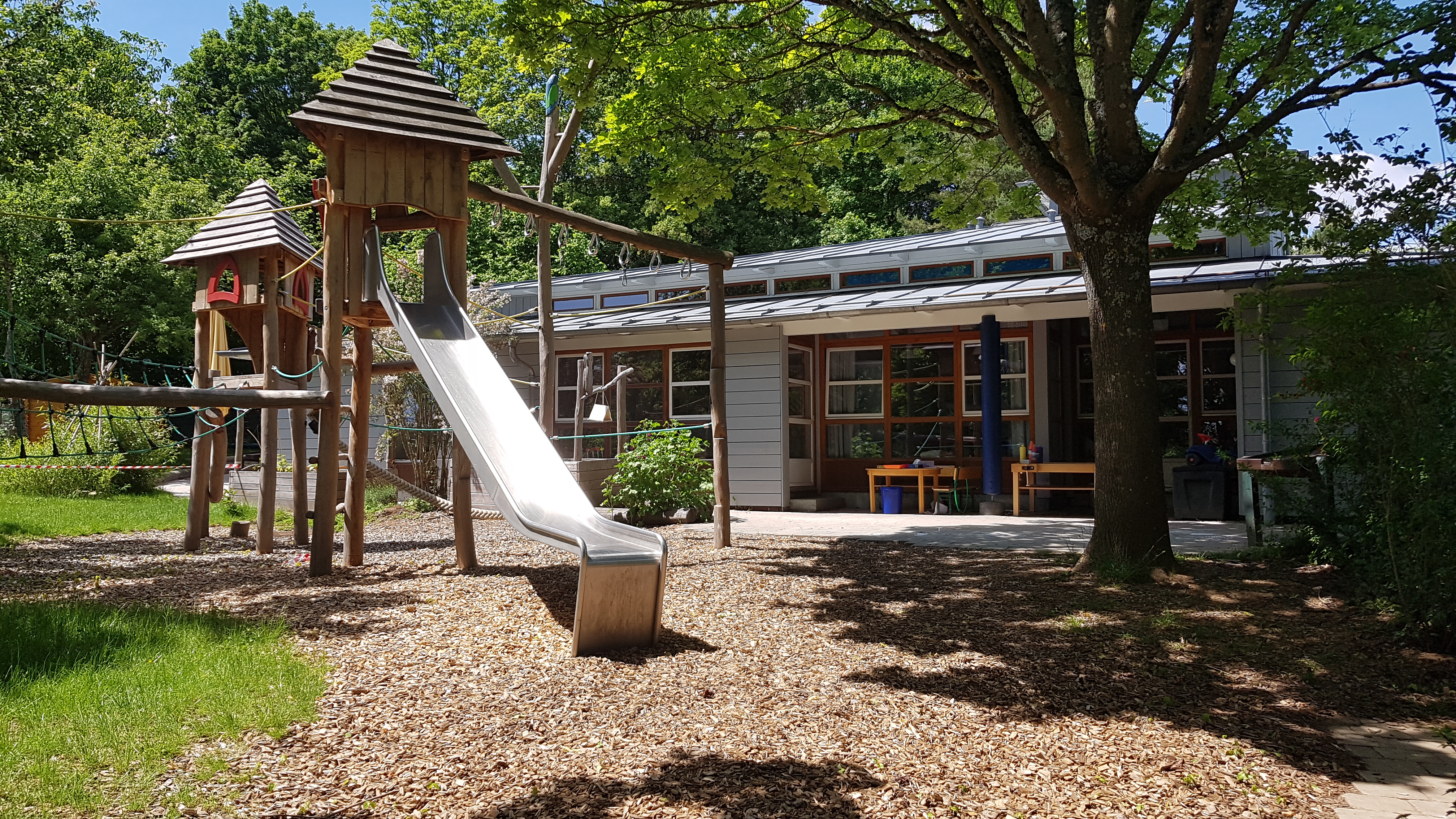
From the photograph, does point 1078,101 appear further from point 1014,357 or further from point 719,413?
point 1014,357

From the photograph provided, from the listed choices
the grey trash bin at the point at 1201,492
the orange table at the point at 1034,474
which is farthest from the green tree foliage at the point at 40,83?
the grey trash bin at the point at 1201,492

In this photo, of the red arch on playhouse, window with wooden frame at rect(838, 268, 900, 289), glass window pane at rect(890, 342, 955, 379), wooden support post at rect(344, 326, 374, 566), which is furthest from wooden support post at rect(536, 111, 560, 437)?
glass window pane at rect(890, 342, 955, 379)

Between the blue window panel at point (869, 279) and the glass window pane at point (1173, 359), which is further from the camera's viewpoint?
the blue window panel at point (869, 279)

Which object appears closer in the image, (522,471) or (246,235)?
(522,471)

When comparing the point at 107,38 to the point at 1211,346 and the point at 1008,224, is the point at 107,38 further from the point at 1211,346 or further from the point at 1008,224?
the point at 1211,346

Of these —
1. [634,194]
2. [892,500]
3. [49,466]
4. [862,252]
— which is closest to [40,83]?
[49,466]

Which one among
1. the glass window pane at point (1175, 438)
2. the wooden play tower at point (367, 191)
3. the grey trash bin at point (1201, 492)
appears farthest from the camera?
the glass window pane at point (1175, 438)

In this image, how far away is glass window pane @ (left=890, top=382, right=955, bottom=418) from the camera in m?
15.1

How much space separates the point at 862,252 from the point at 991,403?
3.91m

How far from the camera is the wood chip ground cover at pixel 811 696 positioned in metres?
3.25

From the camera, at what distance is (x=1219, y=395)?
1395 cm

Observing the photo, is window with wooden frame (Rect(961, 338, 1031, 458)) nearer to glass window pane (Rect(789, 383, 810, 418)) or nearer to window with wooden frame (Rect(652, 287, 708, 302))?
glass window pane (Rect(789, 383, 810, 418))

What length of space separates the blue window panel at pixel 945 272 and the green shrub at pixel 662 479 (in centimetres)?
532

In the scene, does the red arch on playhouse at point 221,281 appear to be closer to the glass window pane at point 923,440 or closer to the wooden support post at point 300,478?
the wooden support post at point 300,478
